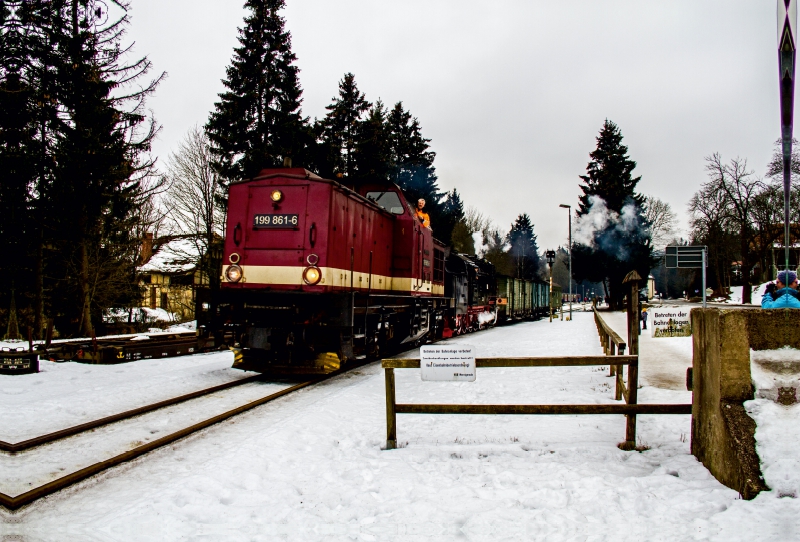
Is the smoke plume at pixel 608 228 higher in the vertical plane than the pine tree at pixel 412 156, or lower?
lower

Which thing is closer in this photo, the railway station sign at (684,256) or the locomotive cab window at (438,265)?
the railway station sign at (684,256)

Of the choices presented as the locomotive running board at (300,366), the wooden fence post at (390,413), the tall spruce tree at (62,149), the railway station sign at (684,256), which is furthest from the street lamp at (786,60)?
→ the tall spruce tree at (62,149)

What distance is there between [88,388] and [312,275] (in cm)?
376

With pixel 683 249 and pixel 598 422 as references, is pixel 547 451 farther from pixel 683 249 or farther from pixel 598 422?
pixel 683 249

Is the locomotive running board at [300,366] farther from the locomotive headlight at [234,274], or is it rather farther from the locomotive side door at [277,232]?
the locomotive side door at [277,232]

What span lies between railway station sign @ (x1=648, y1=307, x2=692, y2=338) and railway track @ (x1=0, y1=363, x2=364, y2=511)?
5.93 m

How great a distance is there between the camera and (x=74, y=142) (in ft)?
50.9

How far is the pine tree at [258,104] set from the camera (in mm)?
22328

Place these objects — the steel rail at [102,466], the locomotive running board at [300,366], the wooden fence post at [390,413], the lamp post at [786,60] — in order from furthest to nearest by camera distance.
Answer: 1. the locomotive running board at [300,366]
2. the wooden fence post at [390,413]
3. the lamp post at [786,60]
4. the steel rail at [102,466]

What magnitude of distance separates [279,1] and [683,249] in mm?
20352

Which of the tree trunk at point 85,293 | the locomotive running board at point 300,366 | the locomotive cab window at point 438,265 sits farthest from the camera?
the tree trunk at point 85,293

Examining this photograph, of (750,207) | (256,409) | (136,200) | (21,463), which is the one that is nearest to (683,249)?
(256,409)

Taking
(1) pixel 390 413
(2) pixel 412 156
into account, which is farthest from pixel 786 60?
(2) pixel 412 156

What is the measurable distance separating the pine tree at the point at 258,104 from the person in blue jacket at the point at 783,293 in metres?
19.0
